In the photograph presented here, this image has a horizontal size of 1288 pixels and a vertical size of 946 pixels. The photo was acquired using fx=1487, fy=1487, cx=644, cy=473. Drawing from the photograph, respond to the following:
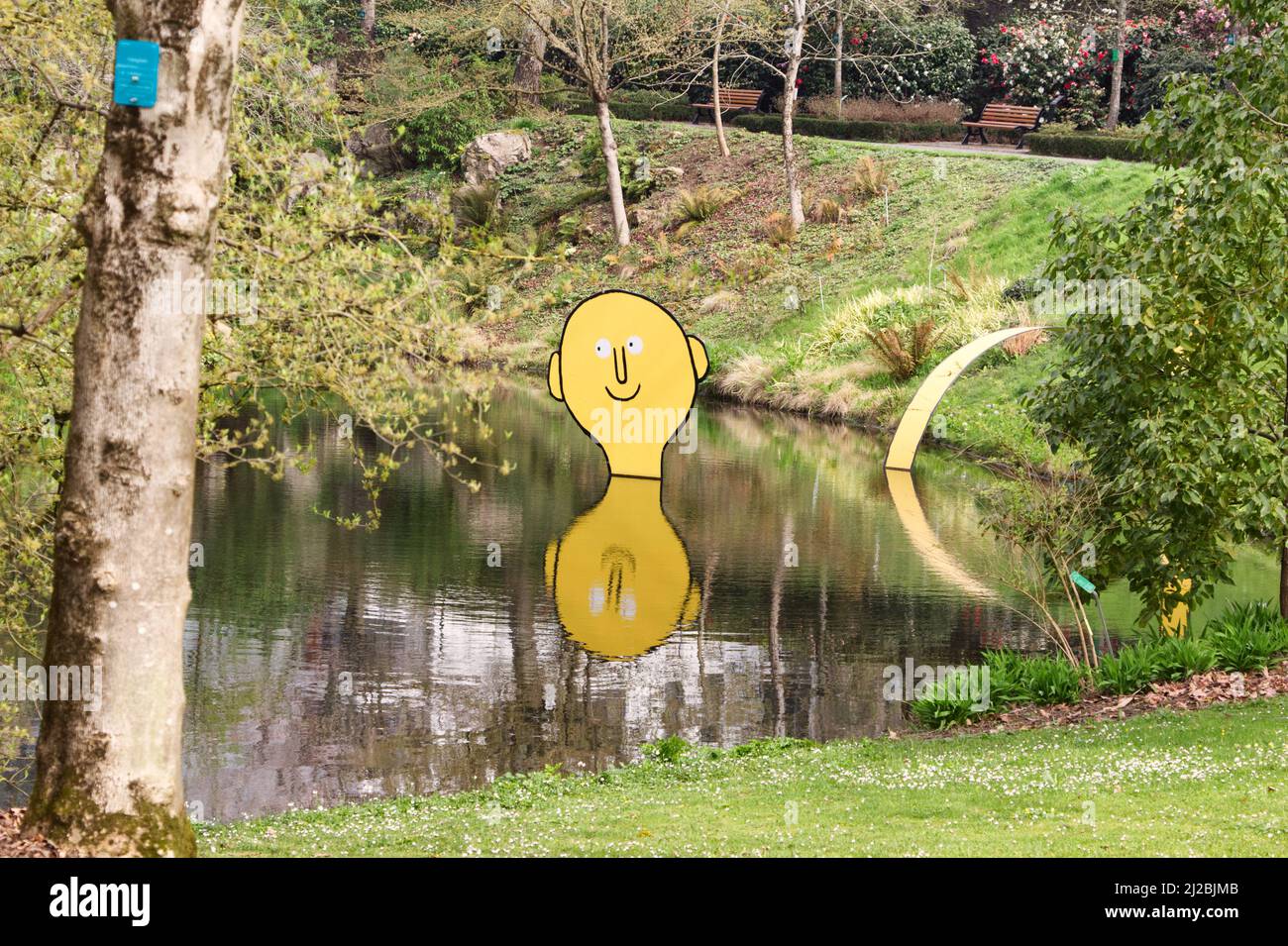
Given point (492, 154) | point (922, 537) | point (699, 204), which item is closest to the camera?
point (922, 537)

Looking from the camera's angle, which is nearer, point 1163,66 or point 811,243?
point 811,243

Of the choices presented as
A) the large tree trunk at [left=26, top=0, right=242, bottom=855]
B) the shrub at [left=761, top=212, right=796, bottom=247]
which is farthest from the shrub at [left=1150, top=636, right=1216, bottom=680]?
the shrub at [left=761, top=212, right=796, bottom=247]

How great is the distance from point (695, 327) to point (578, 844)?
28.8 m

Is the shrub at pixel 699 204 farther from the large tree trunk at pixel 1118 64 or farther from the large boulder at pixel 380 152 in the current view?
the large boulder at pixel 380 152

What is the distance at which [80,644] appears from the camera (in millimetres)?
6109

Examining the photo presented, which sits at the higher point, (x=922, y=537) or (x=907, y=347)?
(x=907, y=347)

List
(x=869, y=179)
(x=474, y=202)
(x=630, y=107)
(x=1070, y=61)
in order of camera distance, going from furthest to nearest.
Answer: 1. (x=630, y=107)
2. (x=474, y=202)
3. (x=1070, y=61)
4. (x=869, y=179)

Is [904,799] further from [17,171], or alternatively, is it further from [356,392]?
[17,171]

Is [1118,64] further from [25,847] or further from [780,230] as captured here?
[25,847]

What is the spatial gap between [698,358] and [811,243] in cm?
1634

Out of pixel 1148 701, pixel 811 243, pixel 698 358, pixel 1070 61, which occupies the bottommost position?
pixel 1148 701

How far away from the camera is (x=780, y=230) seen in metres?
A: 38.6

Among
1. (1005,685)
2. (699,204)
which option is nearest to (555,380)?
(1005,685)

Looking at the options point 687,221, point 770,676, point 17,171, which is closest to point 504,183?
point 687,221
